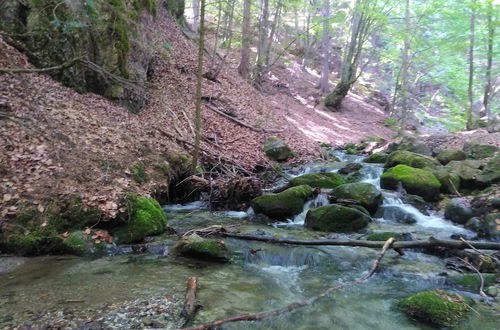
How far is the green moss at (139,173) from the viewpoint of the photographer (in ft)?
24.8

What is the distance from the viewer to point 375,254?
634 cm

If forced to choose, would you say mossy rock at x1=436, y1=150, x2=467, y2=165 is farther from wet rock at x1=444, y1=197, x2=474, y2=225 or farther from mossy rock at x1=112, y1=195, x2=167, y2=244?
mossy rock at x1=112, y1=195, x2=167, y2=244

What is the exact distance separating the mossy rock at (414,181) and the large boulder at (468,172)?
0.83 metres

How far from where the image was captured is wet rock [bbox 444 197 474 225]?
7.85 meters

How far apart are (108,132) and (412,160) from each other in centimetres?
968

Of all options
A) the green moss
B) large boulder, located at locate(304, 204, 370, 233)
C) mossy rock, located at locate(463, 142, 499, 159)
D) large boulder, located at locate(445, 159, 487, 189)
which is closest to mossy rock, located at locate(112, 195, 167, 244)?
the green moss

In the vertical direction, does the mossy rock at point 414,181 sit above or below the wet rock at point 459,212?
above

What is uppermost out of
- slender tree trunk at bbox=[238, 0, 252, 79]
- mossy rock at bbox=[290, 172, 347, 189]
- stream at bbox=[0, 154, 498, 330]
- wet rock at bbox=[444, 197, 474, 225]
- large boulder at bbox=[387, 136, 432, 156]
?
slender tree trunk at bbox=[238, 0, 252, 79]

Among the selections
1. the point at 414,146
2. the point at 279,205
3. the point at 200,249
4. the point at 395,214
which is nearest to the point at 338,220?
the point at 279,205

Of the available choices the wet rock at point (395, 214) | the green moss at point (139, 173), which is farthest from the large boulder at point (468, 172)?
the green moss at point (139, 173)

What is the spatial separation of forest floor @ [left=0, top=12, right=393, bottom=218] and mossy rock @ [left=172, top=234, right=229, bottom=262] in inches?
55.1

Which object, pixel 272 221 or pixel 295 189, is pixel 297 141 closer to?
pixel 295 189

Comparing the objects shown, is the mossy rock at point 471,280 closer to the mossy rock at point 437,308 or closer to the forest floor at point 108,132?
the mossy rock at point 437,308

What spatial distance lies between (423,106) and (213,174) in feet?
106
